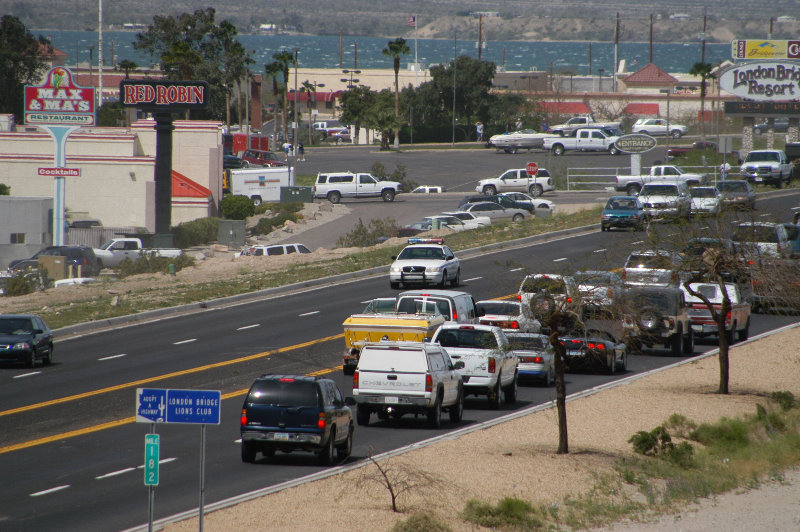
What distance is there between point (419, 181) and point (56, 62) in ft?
222

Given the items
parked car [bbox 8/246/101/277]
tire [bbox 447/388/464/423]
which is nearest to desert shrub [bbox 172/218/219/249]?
parked car [bbox 8/246/101/277]

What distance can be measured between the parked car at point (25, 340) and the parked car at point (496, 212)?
3235cm

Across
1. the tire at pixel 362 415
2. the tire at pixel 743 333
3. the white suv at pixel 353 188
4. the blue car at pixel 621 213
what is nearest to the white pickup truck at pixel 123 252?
the white suv at pixel 353 188

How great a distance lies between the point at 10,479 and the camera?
17219 mm

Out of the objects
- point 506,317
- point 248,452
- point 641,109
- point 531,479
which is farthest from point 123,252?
point 641,109

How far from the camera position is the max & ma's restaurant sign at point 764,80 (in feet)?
241

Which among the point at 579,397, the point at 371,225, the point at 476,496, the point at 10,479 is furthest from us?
the point at 371,225

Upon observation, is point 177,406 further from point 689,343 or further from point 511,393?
point 689,343

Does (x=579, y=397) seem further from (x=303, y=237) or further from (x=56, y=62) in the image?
(x=56, y=62)

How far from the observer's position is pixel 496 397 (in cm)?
2347

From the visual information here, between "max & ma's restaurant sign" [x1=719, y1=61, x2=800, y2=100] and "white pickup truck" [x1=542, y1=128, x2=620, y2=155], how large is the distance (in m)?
13.8

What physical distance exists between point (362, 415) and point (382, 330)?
470cm

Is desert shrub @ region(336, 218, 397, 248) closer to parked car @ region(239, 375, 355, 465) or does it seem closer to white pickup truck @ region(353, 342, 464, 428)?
white pickup truck @ region(353, 342, 464, 428)

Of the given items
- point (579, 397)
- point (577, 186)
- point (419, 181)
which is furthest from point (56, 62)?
point (579, 397)
